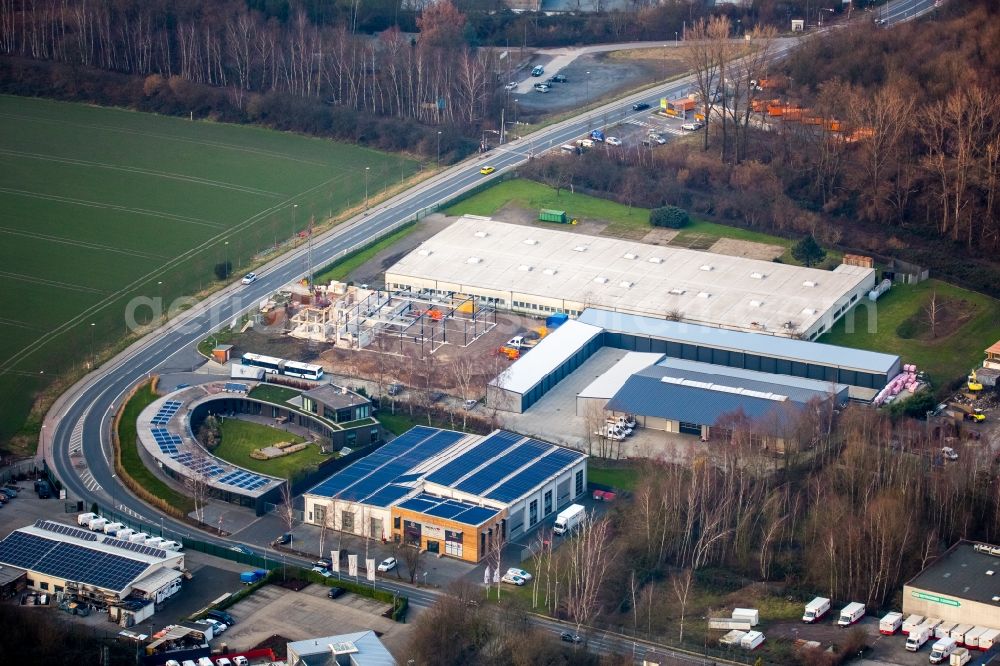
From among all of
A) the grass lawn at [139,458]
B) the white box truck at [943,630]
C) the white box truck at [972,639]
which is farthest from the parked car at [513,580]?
the white box truck at [972,639]

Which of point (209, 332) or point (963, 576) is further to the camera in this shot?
point (209, 332)

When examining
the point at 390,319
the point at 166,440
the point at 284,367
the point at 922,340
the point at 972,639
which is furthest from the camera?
the point at 390,319

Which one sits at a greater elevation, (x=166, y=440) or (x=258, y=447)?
(x=166, y=440)

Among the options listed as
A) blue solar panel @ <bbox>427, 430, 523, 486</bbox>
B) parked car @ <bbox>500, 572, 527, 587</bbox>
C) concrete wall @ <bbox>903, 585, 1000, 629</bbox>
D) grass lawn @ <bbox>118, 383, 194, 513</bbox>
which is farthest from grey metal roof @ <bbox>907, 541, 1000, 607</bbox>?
grass lawn @ <bbox>118, 383, 194, 513</bbox>

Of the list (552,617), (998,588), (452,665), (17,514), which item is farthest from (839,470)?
(17,514)

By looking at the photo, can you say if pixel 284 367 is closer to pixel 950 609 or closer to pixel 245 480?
pixel 245 480

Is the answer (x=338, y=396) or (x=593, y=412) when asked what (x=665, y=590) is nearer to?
(x=593, y=412)

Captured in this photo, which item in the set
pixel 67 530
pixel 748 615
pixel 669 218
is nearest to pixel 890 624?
pixel 748 615

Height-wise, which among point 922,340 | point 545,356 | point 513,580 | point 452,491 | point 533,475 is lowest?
point 513,580
